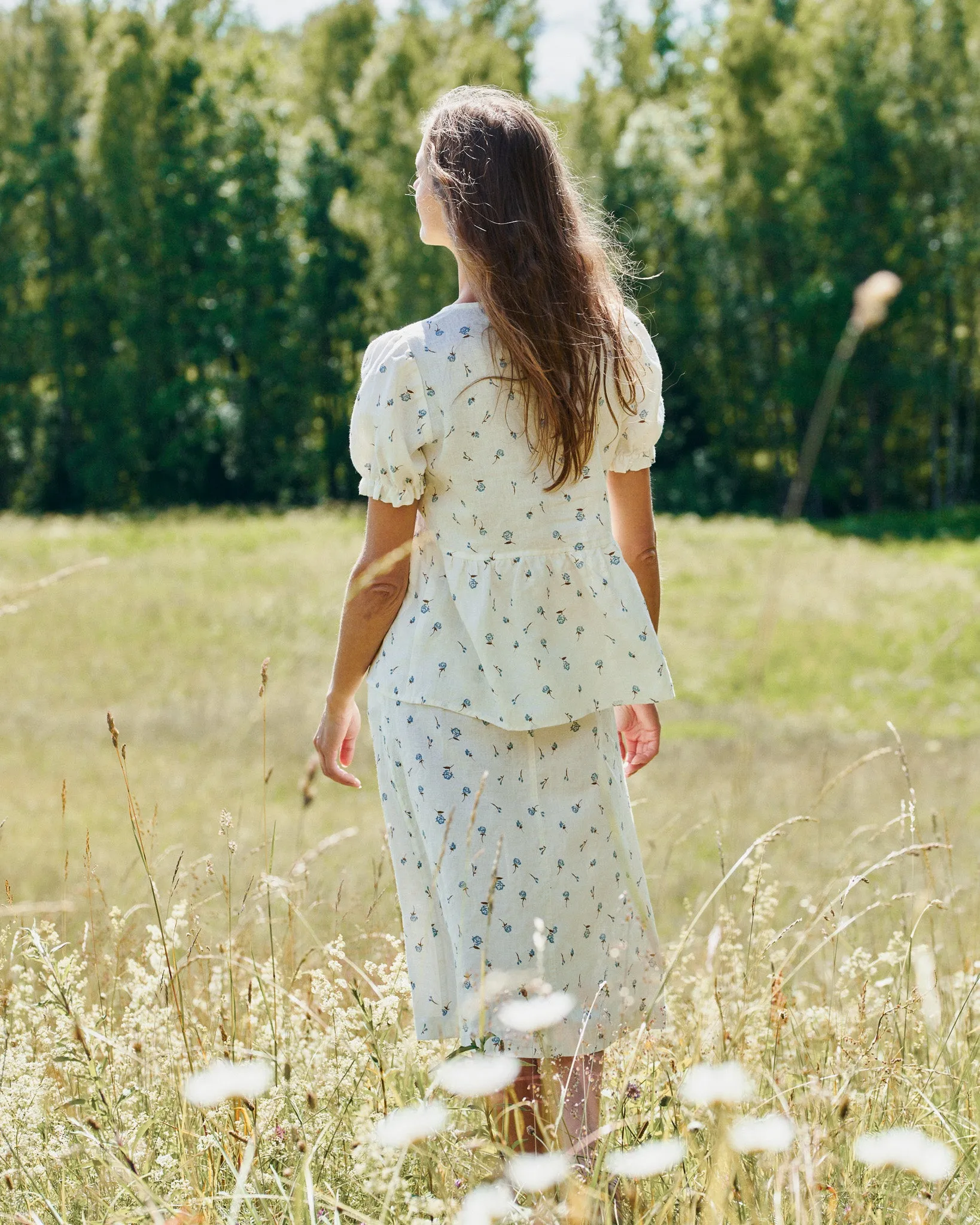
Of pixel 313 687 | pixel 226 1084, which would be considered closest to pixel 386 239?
pixel 313 687

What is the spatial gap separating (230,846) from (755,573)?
54.2ft

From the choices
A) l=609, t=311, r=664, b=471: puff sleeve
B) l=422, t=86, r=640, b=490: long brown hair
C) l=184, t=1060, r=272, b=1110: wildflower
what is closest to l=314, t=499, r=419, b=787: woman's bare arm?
l=422, t=86, r=640, b=490: long brown hair

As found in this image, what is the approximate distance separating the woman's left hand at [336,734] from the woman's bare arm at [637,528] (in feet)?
1.96

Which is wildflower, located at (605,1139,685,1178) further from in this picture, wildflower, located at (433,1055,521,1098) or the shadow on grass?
the shadow on grass

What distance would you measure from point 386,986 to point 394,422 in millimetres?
913

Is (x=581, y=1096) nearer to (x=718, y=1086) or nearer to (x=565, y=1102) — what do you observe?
(x=565, y=1102)

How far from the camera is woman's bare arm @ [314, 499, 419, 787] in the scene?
2195 millimetres

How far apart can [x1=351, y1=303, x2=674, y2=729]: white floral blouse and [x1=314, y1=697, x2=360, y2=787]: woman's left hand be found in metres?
0.09

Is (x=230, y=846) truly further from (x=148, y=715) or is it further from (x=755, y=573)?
(x=755, y=573)

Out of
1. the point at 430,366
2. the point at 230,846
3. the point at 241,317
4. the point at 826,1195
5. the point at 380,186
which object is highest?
the point at 380,186

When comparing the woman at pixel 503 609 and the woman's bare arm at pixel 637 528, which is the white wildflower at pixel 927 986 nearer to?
the woman at pixel 503 609

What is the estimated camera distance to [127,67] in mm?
28719

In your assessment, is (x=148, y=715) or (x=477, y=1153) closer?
(x=477, y=1153)

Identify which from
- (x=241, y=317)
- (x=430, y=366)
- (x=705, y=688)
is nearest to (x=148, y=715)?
(x=705, y=688)
